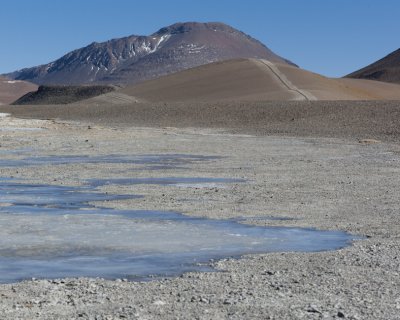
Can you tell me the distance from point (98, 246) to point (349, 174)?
1236cm

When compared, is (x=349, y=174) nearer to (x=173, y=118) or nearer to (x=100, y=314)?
(x=100, y=314)

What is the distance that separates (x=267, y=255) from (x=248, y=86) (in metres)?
100

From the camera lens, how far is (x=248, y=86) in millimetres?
111500

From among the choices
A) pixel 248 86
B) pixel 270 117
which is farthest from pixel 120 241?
pixel 248 86

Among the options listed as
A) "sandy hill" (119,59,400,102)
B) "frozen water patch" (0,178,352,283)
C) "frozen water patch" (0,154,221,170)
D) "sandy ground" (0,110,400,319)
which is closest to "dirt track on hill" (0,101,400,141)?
"sandy ground" (0,110,400,319)

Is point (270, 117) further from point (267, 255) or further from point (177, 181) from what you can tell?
point (267, 255)

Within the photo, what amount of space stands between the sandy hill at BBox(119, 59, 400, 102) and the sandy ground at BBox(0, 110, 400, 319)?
220 ft

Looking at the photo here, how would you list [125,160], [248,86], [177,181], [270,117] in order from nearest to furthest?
1. [177,181]
2. [125,160]
3. [270,117]
4. [248,86]

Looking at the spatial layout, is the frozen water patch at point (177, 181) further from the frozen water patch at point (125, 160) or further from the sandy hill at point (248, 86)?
the sandy hill at point (248, 86)

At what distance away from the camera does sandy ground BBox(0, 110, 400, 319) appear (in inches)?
344

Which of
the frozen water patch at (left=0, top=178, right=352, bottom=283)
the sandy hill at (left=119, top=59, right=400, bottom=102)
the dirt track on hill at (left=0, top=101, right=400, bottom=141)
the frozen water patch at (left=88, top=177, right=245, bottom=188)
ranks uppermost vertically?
the sandy hill at (left=119, top=59, right=400, bottom=102)

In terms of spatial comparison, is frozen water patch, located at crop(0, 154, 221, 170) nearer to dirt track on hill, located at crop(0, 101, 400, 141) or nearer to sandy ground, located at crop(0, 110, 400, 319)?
sandy ground, located at crop(0, 110, 400, 319)

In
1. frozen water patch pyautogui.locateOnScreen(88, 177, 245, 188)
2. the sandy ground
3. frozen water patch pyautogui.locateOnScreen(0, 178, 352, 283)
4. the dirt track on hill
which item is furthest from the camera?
the dirt track on hill

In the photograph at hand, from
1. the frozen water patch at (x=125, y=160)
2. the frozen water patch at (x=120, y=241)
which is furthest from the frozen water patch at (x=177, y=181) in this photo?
the frozen water patch at (x=120, y=241)
